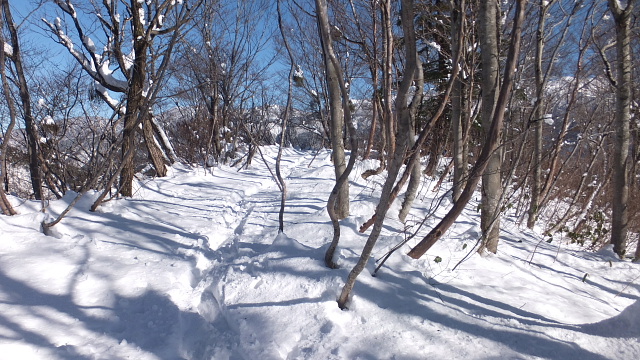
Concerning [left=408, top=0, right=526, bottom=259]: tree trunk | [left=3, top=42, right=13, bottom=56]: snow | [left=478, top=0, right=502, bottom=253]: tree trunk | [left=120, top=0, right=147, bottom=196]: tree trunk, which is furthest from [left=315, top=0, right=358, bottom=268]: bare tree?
[left=3, top=42, right=13, bottom=56]: snow

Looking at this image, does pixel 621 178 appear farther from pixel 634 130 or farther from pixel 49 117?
pixel 49 117

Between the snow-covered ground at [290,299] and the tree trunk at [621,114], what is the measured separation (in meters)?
1.05

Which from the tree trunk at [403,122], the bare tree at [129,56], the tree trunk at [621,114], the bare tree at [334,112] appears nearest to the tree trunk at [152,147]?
the bare tree at [129,56]

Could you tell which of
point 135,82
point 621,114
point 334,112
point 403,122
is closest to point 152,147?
point 135,82

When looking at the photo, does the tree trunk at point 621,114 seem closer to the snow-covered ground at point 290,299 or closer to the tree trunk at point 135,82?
the snow-covered ground at point 290,299

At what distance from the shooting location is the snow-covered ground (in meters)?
1.87

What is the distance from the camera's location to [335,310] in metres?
2.17

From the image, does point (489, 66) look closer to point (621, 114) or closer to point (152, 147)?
point (621, 114)

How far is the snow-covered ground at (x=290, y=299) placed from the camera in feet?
6.14

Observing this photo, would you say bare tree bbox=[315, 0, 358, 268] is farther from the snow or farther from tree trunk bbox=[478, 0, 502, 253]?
the snow

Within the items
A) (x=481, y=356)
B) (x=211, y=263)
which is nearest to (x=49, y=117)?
(x=211, y=263)

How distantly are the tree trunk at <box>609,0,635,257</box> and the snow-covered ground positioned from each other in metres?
1.05

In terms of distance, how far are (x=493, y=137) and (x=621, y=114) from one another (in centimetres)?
373

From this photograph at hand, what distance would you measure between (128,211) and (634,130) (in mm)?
9260
